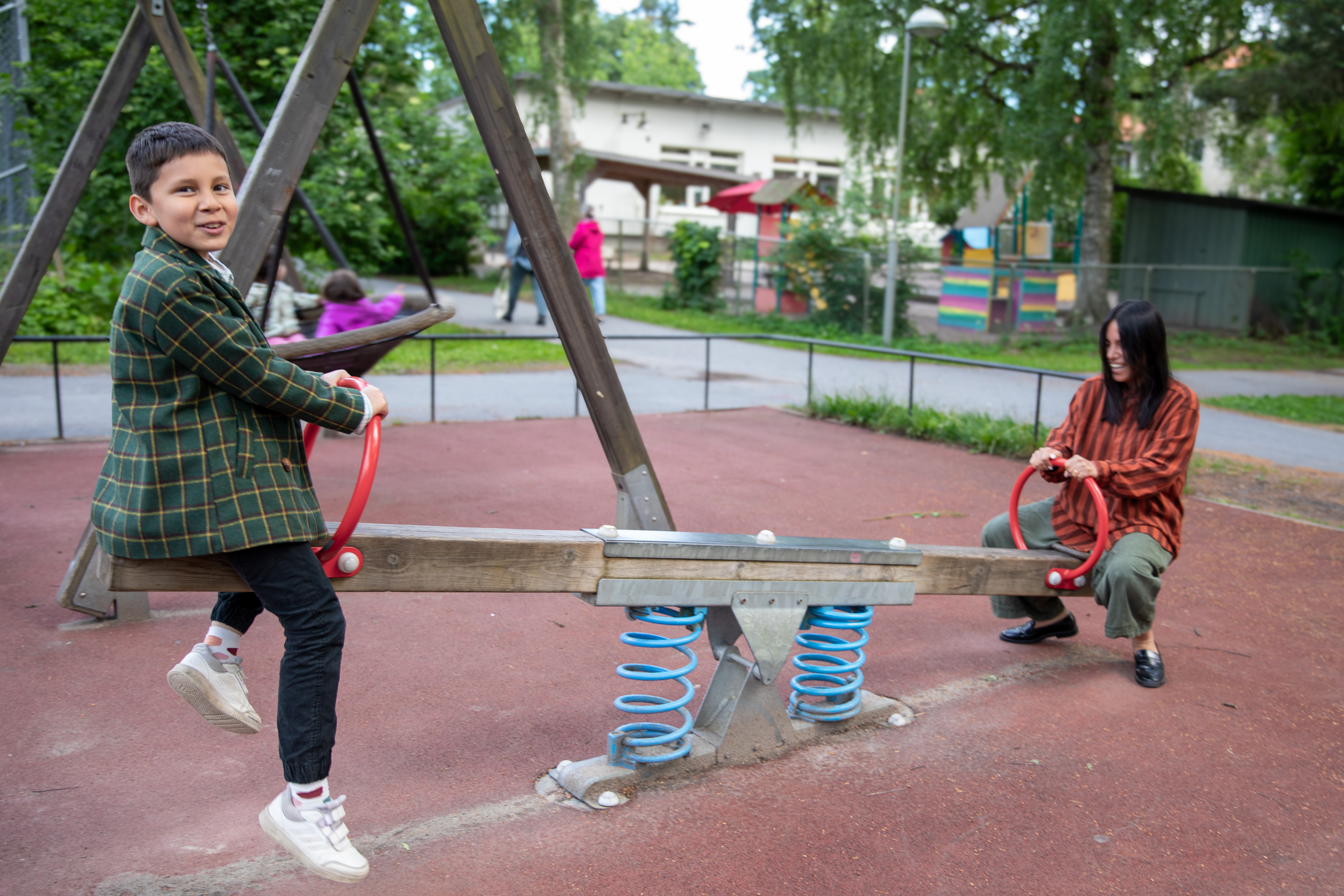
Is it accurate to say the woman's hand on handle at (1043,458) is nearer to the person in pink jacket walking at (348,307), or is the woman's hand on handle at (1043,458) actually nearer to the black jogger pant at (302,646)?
the black jogger pant at (302,646)

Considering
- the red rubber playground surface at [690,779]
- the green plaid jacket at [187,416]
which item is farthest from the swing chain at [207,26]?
the green plaid jacket at [187,416]

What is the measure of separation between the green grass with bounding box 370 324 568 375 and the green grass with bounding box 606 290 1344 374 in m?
3.59

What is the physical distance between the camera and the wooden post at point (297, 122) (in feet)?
12.6

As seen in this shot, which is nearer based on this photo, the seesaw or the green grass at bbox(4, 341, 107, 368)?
the seesaw

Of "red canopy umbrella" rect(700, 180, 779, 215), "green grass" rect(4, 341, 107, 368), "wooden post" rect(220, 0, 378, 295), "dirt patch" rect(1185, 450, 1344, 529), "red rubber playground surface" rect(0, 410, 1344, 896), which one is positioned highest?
"red canopy umbrella" rect(700, 180, 779, 215)

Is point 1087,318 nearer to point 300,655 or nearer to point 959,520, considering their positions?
point 959,520

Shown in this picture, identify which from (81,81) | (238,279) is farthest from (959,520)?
(81,81)

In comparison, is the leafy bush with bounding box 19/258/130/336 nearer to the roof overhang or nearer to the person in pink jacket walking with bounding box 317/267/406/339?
the person in pink jacket walking with bounding box 317/267/406/339

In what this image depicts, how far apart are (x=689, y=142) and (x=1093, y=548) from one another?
33.7 metres

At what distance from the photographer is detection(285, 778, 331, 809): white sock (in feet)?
8.01

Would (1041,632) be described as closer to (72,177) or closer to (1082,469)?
(1082,469)

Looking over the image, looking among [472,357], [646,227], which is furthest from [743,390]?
[646,227]

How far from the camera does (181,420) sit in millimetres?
2250

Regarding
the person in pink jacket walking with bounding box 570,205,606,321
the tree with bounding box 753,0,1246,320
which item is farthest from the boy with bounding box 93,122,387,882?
the tree with bounding box 753,0,1246,320
